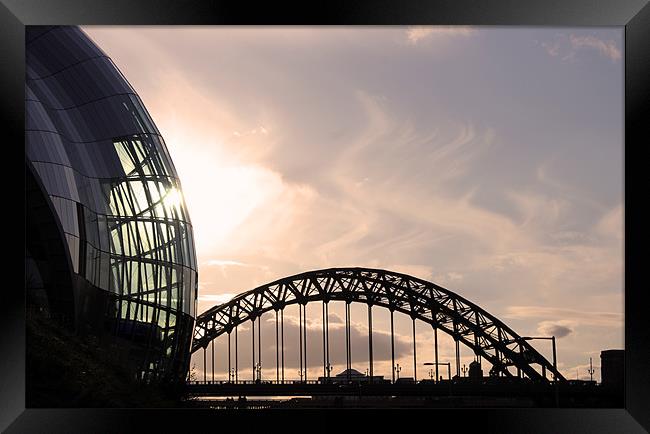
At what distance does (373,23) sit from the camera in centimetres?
922

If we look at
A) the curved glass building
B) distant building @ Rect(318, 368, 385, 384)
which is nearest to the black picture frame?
the curved glass building

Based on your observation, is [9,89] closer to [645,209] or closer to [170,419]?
[170,419]

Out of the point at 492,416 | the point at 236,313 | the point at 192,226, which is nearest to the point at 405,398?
the point at 236,313

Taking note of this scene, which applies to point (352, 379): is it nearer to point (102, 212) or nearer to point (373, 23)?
point (102, 212)

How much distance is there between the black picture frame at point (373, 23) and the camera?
9.04m

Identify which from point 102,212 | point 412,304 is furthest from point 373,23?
point 412,304

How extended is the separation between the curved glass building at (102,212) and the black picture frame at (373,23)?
17.1 m

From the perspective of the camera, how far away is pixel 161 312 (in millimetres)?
34344

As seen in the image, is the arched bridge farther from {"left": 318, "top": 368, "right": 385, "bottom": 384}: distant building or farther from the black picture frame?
the black picture frame

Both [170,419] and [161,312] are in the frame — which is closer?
[170,419]

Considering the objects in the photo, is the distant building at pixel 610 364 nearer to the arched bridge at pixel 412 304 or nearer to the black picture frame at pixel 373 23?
the arched bridge at pixel 412 304

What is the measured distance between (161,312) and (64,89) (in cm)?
902

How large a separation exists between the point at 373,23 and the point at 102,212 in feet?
72.3

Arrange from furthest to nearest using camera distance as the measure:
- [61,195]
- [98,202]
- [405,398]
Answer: [405,398], [98,202], [61,195]
